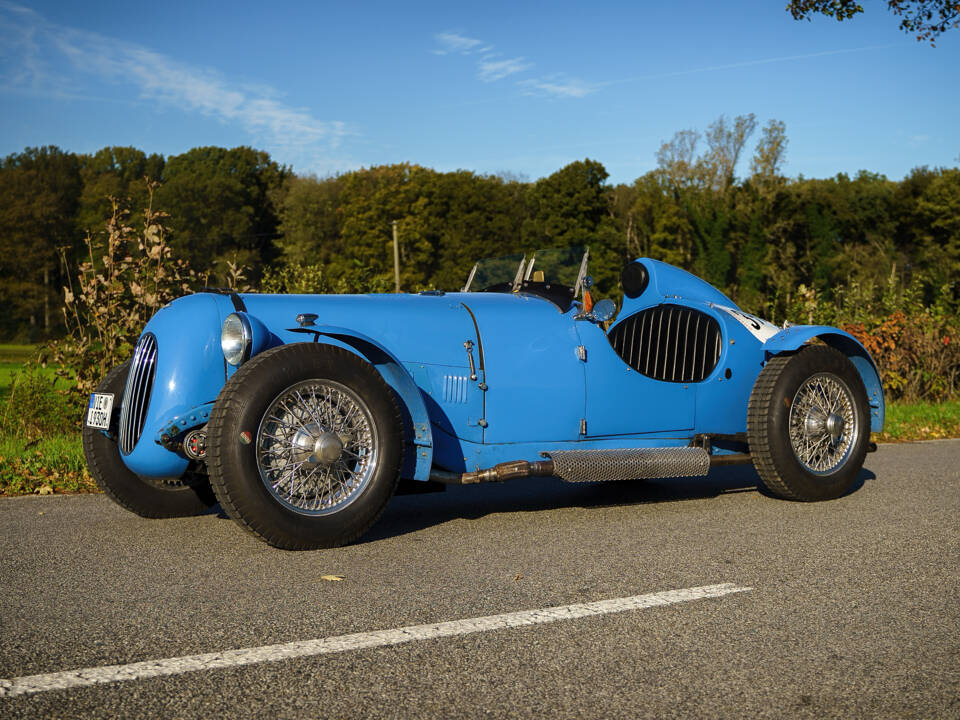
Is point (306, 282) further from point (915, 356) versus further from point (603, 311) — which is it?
point (915, 356)

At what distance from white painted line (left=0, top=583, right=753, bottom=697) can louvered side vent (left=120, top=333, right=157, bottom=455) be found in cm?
215

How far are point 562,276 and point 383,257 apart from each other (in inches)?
2352

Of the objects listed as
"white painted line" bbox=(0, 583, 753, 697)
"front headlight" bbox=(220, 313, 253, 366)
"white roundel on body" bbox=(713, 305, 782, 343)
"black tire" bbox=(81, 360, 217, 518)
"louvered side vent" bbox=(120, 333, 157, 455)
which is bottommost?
"white painted line" bbox=(0, 583, 753, 697)

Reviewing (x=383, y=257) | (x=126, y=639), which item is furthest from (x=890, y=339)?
(x=383, y=257)

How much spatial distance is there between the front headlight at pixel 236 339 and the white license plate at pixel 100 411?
0.89m

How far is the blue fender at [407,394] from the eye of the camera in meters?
5.00

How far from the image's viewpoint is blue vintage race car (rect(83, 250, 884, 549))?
4.65m

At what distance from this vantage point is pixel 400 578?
4156mm

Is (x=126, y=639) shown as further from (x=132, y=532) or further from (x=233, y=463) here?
(x=132, y=532)

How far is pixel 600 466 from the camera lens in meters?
5.35

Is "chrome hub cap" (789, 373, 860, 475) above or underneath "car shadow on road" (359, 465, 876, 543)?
above

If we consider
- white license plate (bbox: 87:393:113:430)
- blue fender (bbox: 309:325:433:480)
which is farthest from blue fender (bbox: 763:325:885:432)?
white license plate (bbox: 87:393:113:430)

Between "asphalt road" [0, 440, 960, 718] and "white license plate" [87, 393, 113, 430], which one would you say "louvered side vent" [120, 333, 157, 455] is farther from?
"asphalt road" [0, 440, 960, 718]

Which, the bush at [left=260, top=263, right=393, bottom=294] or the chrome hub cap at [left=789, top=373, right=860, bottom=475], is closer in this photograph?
the chrome hub cap at [left=789, top=373, right=860, bottom=475]
